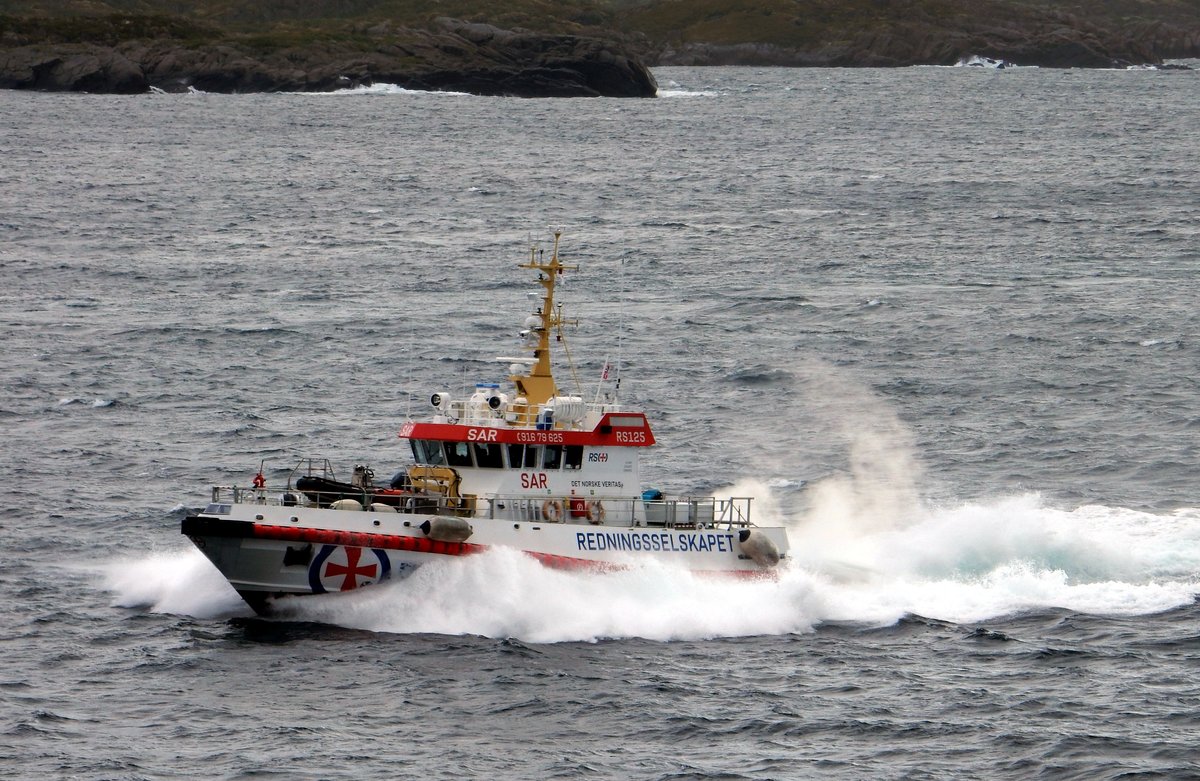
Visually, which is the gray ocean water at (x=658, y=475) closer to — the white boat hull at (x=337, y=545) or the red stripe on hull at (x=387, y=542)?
the red stripe on hull at (x=387, y=542)

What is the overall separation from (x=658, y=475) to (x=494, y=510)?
12.8 metres

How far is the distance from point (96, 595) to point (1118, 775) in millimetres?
22926

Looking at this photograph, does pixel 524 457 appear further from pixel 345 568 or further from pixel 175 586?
pixel 175 586

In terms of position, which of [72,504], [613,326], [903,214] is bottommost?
[72,504]

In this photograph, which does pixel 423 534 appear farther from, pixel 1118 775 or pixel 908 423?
pixel 908 423

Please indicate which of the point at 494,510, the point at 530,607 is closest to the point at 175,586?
the point at 494,510

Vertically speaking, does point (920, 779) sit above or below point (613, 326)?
below

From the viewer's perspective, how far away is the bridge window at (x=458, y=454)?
40188mm

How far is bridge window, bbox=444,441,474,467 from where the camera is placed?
132 feet

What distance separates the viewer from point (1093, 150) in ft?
532

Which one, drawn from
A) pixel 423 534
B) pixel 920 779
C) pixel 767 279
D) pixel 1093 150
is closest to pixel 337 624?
pixel 423 534

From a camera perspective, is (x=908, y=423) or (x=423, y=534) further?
(x=908, y=423)

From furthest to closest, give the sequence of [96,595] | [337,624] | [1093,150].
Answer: [1093,150], [96,595], [337,624]

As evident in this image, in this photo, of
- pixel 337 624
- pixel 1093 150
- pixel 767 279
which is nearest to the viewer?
pixel 337 624
